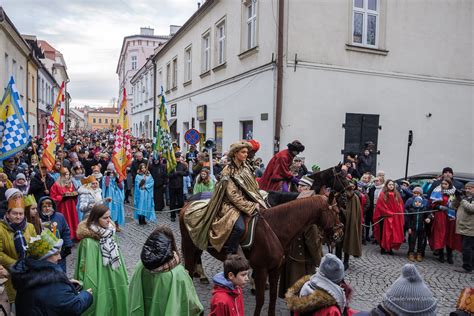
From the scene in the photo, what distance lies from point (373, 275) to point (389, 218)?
1.81m

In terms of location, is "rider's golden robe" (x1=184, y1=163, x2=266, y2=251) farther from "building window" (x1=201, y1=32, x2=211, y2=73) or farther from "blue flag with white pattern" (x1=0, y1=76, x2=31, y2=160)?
"building window" (x1=201, y1=32, x2=211, y2=73)

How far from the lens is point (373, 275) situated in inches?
285

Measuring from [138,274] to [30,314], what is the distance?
0.86 meters

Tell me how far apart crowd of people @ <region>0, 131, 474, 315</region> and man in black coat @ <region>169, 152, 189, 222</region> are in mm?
30

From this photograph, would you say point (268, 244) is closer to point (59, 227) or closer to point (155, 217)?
point (59, 227)

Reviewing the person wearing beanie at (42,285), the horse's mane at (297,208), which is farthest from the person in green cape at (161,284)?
the horse's mane at (297,208)

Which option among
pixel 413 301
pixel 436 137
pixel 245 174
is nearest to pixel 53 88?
pixel 436 137

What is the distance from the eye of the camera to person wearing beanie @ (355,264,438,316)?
93.4 inches

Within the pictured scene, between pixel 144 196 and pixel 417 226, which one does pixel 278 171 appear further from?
pixel 144 196

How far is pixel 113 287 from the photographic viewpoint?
438cm

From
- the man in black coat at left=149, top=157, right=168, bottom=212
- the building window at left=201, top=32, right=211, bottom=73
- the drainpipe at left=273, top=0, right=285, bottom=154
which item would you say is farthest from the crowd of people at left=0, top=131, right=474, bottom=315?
the building window at left=201, top=32, right=211, bottom=73

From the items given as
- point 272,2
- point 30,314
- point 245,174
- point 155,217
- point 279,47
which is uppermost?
point 272,2

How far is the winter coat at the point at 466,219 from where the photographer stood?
24.8ft

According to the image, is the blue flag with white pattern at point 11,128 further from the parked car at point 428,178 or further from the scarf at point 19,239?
the parked car at point 428,178
